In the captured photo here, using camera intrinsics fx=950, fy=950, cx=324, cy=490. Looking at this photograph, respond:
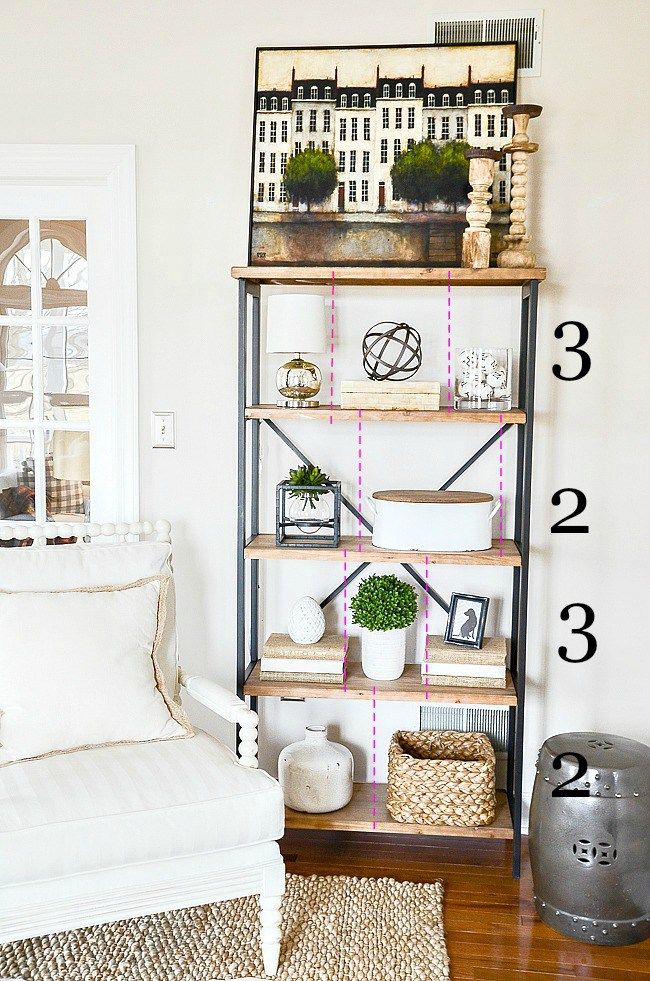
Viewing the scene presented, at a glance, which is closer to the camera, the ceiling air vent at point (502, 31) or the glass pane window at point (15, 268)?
the ceiling air vent at point (502, 31)

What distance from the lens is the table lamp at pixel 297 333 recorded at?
259cm

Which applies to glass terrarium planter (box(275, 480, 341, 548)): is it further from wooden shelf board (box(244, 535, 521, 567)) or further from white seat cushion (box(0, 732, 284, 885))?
white seat cushion (box(0, 732, 284, 885))

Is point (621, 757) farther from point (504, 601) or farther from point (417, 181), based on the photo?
point (417, 181)

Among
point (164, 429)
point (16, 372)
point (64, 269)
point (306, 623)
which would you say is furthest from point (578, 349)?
point (16, 372)

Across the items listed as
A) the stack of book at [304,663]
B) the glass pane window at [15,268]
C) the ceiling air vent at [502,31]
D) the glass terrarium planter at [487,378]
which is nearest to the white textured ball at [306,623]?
the stack of book at [304,663]

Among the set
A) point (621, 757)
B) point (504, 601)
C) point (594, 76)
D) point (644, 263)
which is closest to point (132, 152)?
point (594, 76)

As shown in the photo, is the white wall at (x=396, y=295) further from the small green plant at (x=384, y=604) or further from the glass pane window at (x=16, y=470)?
the glass pane window at (x=16, y=470)

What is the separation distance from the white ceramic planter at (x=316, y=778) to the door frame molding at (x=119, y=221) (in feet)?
2.93

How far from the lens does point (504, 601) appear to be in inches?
116

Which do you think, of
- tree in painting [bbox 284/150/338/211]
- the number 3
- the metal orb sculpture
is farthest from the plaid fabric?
the number 3

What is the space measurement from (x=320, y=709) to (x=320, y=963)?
0.88 metres

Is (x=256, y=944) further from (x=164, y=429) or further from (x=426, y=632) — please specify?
(x=164, y=429)

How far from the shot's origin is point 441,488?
2.90 metres

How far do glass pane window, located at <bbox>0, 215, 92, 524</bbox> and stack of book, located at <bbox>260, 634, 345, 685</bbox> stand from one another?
81 cm
